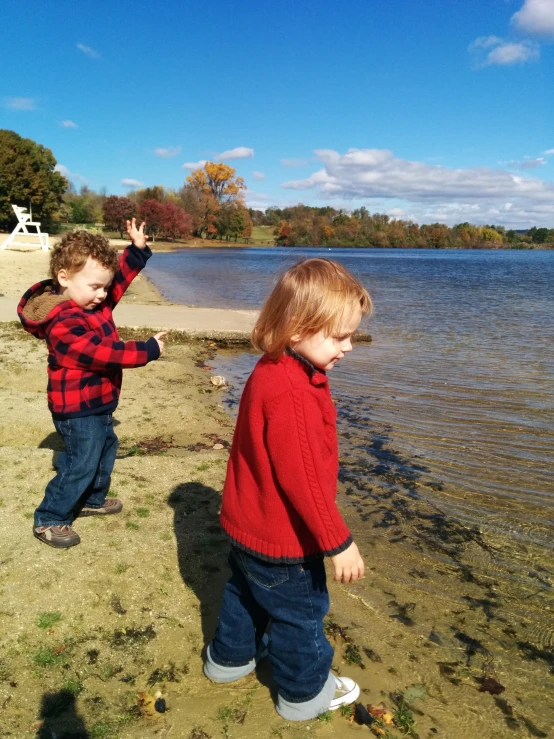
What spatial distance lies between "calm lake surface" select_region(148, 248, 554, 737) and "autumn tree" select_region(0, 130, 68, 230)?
159 ft

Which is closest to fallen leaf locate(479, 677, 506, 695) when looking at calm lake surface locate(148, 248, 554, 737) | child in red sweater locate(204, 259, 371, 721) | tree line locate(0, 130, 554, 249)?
calm lake surface locate(148, 248, 554, 737)

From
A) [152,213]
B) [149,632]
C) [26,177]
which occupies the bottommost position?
[149,632]

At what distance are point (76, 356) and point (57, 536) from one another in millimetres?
1041

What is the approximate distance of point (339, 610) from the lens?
3.00 m

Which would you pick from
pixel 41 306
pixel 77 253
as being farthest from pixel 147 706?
pixel 77 253

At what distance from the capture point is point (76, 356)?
296 centimetres

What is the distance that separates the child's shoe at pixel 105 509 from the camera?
349 cm

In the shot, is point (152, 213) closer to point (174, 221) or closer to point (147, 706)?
point (174, 221)

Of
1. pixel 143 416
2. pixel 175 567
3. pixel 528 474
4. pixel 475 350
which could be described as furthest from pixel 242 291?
pixel 175 567

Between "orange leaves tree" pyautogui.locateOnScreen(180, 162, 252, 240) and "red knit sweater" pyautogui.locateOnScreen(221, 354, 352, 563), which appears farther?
"orange leaves tree" pyautogui.locateOnScreen(180, 162, 252, 240)

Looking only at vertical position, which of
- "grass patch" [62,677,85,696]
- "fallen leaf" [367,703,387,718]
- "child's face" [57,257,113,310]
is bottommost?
"fallen leaf" [367,703,387,718]

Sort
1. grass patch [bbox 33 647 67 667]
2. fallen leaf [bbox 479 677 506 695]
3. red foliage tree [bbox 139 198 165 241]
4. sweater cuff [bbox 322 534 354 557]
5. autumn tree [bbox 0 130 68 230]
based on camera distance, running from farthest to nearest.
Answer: red foliage tree [bbox 139 198 165 241] → autumn tree [bbox 0 130 68 230] → fallen leaf [bbox 479 677 506 695] → grass patch [bbox 33 647 67 667] → sweater cuff [bbox 322 534 354 557]

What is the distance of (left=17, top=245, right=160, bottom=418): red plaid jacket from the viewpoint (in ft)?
9.64

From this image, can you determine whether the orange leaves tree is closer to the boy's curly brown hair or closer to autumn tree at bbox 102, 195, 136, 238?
autumn tree at bbox 102, 195, 136, 238
